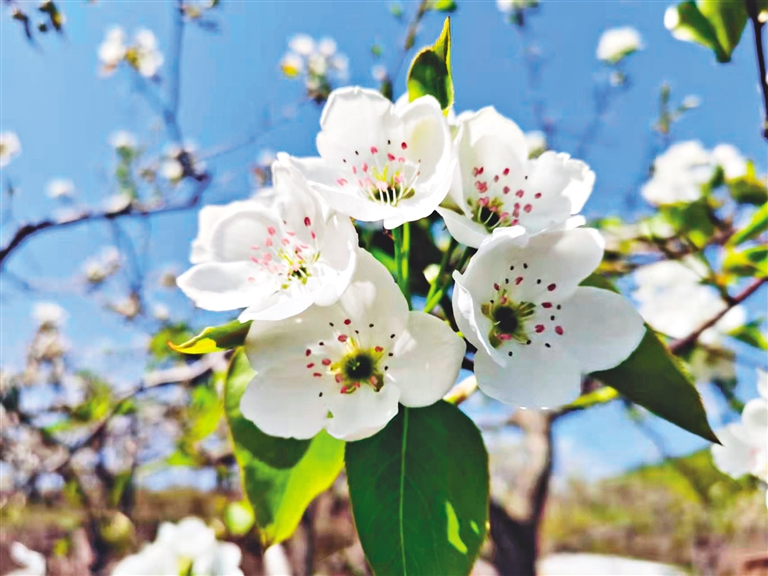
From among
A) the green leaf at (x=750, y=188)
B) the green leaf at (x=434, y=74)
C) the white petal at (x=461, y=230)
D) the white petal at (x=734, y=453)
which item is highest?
the green leaf at (x=434, y=74)

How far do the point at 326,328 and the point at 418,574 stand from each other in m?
0.23

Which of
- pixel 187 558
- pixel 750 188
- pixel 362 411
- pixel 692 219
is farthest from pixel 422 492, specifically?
pixel 750 188

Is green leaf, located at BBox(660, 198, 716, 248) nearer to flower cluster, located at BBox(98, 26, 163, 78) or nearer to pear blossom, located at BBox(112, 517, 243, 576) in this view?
pear blossom, located at BBox(112, 517, 243, 576)

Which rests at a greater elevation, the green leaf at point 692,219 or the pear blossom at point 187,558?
the green leaf at point 692,219

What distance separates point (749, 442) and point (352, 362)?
64cm

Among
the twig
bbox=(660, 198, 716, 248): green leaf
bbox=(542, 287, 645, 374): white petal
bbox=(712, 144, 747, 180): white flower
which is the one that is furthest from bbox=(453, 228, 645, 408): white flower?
bbox=(712, 144, 747, 180): white flower

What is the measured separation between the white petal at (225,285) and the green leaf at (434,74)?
0.25 meters

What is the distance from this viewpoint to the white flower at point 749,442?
0.80 meters

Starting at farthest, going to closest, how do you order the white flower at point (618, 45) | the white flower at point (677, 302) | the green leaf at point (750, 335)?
the white flower at point (618, 45), the white flower at point (677, 302), the green leaf at point (750, 335)

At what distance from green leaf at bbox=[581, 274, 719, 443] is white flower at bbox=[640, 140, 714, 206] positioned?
1.37m

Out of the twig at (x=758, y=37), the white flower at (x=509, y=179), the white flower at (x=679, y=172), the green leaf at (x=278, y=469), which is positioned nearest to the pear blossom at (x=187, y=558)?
the green leaf at (x=278, y=469)

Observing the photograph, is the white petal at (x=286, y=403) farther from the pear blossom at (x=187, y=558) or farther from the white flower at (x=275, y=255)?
the pear blossom at (x=187, y=558)

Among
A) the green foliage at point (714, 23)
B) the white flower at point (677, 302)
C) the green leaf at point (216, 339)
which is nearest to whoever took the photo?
the green leaf at point (216, 339)

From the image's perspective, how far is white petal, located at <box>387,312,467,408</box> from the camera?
1.63 feet
